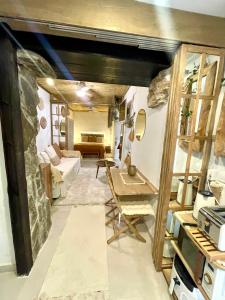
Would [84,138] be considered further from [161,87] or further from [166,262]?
[166,262]

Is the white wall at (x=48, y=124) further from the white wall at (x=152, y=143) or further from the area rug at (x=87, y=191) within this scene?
the white wall at (x=152, y=143)

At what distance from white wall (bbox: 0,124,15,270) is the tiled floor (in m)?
0.13

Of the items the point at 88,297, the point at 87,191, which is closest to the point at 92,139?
the point at 87,191

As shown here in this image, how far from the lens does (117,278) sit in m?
1.58

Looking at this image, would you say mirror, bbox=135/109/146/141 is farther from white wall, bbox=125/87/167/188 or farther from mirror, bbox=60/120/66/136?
mirror, bbox=60/120/66/136

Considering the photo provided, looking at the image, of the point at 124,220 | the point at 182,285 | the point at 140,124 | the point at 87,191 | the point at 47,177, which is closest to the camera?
the point at 182,285

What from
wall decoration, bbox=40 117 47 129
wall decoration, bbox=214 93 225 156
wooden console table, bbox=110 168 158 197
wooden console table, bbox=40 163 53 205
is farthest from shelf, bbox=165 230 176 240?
wall decoration, bbox=40 117 47 129

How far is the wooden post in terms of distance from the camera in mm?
1241

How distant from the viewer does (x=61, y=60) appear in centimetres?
164

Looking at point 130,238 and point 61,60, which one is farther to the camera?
→ point 130,238

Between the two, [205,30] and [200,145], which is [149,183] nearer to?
[200,145]

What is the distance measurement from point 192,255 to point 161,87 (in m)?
1.60

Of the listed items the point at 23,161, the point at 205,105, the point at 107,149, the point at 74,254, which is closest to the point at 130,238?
the point at 74,254

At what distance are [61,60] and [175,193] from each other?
6.22 ft
